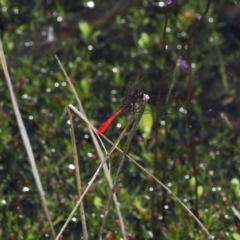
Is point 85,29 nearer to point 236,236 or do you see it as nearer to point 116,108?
point 116,108

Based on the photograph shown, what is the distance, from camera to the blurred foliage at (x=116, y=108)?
2865 mm

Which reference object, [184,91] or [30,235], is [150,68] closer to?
[184,91]

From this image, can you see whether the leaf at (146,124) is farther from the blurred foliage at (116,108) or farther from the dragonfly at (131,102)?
the dragonfly at (131,102)

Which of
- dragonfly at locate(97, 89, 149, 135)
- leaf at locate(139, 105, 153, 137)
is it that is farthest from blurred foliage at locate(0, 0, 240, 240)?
dragonfly at locate(97, 89, 149, 135)

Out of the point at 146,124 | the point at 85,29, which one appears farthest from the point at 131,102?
the point at 85,29

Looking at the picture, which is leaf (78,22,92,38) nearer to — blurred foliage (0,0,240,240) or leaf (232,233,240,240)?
blurred foliage (0,0,240,240)

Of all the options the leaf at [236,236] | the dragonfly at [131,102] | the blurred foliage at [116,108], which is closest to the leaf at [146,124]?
the blurred foliage at [116,108]

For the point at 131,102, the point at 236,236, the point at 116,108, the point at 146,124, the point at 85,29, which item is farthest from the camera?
the point at 85,29

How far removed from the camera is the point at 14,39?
3994mm

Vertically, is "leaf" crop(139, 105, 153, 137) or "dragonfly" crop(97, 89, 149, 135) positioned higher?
"dragonfly" crop(97, 89, 149, 135)

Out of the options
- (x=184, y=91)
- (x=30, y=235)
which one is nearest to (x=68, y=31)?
(x=184, y=91)

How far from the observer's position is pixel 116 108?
352 centimetres

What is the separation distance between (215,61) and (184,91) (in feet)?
1.23

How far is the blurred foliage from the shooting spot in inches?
113
